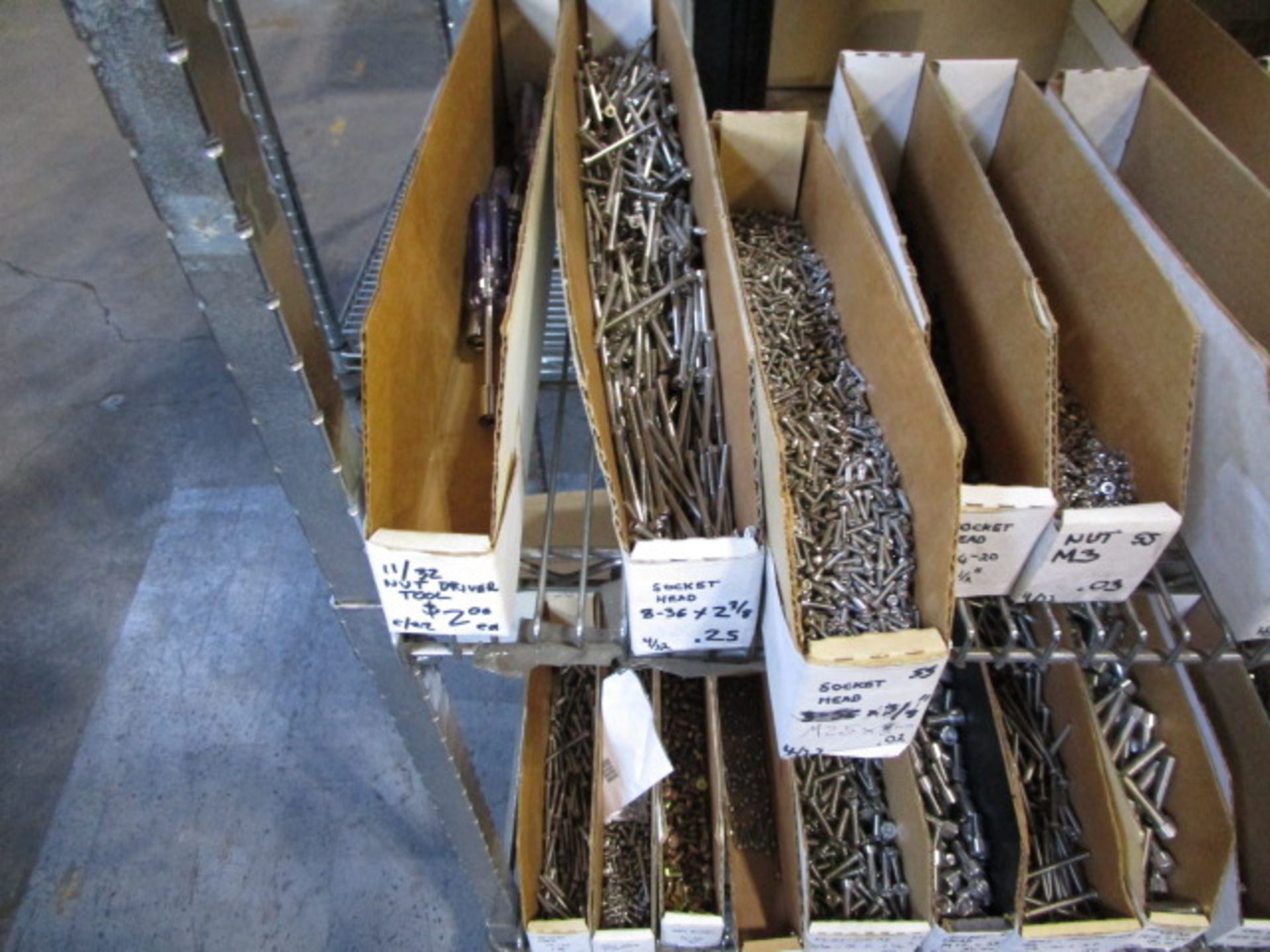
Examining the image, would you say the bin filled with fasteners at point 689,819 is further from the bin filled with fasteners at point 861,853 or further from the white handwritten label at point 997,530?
the white handwritten label at point 997,530

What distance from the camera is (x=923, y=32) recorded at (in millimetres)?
1618

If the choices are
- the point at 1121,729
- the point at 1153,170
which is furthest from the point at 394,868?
the point at 1153,170

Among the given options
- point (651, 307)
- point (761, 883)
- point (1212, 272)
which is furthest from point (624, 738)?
point (1212, 272)

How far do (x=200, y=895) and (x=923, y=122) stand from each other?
5.84ft

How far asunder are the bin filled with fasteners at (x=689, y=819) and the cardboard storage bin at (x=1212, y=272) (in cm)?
63

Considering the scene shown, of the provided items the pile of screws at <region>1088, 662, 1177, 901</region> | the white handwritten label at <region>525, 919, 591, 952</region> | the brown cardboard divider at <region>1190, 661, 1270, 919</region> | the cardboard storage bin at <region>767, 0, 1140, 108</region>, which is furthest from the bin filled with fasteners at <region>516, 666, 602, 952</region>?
the cardboard storage bin at <region>767, 0, 1140, 108</region>

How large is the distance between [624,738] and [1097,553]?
684 millimetres

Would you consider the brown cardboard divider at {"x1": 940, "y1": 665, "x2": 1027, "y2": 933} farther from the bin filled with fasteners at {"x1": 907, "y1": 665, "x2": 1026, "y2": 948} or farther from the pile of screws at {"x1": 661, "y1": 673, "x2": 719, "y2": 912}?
the pile of screws at {"x1": 661, "y1": 673, "x2": 719, "y2": 912}

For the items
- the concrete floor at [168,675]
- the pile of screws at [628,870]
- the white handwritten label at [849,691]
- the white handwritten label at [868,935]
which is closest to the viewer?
the white handwritten label at [849,691]

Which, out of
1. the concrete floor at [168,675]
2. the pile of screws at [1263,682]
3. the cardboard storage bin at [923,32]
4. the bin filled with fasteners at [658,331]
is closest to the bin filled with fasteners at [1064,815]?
the pile of screws at [1263,682]

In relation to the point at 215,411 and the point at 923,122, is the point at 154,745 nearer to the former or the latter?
the point at 215,411

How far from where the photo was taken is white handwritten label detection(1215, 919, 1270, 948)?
107 cm

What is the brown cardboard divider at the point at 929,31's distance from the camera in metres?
1.55

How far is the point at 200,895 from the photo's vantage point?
1522 millimetres
